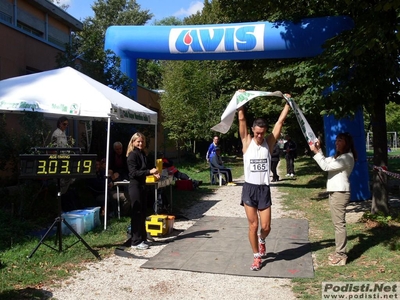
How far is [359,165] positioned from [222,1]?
5.57m

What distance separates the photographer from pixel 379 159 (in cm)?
850

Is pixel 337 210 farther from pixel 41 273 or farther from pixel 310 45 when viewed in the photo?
pixel 310 45

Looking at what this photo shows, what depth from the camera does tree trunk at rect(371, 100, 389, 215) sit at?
8281 millimetres

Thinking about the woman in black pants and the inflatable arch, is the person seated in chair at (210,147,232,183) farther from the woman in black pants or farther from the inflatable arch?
the woman in black pants

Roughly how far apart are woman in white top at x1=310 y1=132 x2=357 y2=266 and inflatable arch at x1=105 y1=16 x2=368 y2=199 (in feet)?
16.8

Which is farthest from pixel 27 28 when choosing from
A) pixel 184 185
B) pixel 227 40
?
pixel 227 40

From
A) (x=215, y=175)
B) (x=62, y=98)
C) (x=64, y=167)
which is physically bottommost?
(x=215, y=175)

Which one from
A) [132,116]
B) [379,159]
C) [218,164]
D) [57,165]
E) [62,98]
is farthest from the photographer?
[218,164]

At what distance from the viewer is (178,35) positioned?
37.6 feet

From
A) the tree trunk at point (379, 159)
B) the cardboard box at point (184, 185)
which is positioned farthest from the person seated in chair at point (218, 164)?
the tree trunk at point (379, 159)

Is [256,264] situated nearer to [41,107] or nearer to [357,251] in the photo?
[357,251]

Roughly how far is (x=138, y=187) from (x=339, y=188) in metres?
3.03

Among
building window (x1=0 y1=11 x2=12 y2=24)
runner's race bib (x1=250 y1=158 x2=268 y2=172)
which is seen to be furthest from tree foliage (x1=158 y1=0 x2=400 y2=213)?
building window (x1=0 y1=11 x2=12 y2=24)

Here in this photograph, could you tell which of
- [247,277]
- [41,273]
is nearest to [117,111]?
[41,273]
